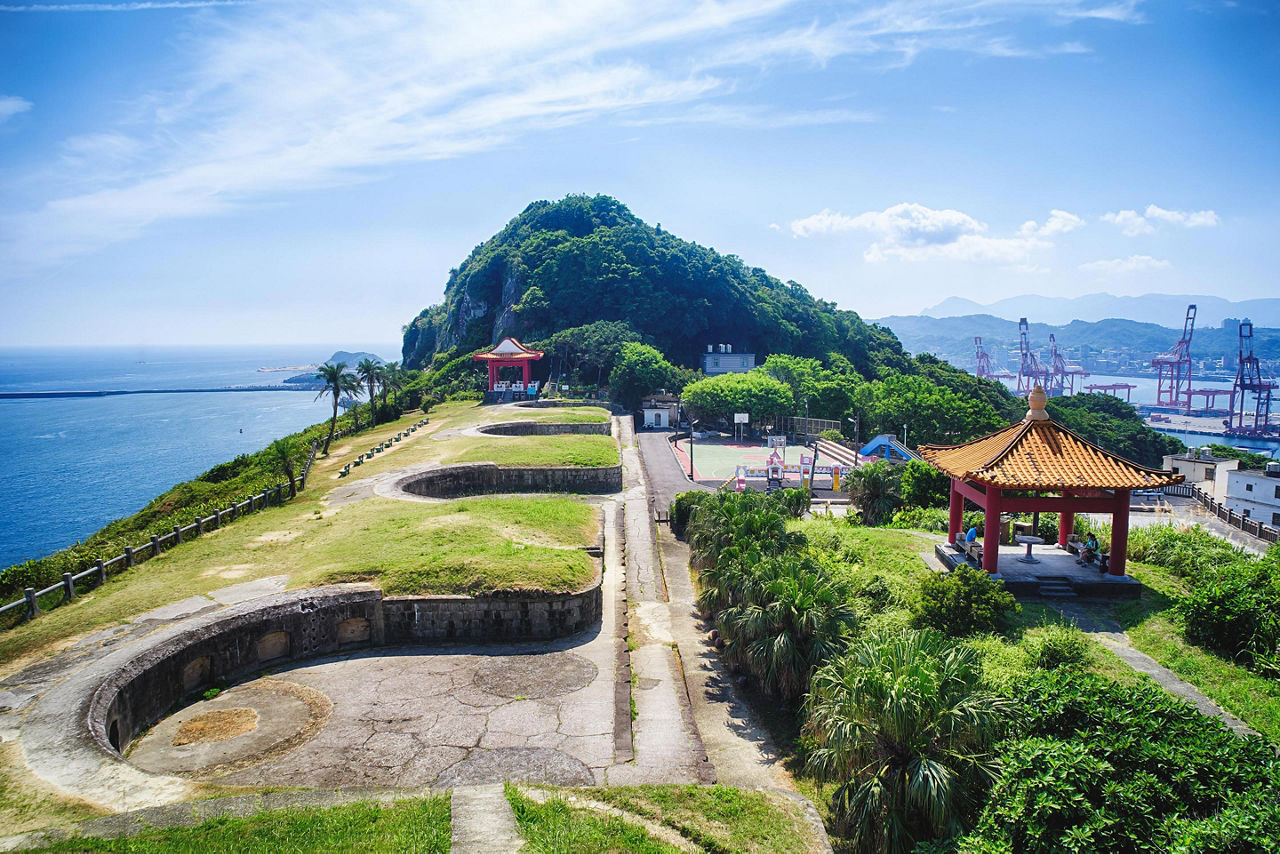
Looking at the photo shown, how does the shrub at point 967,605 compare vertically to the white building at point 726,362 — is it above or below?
below

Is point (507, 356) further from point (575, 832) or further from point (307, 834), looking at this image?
point (575, 832)

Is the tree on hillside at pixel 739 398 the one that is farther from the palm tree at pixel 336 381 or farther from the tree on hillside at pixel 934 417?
the palm tree at pixel 336 381

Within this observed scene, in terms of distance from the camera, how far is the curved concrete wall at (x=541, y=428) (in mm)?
47250

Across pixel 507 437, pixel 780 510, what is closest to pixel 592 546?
pixel 780 510

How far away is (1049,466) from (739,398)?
4239cm

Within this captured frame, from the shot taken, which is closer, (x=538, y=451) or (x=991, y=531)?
(x=991, y=531)

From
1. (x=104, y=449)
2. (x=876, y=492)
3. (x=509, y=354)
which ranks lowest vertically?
(x=104, y=449)

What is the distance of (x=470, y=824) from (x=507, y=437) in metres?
35.0

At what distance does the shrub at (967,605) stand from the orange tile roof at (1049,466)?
9.36ft

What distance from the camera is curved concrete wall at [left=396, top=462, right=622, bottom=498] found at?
3416cm

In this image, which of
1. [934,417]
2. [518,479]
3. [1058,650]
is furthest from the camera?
[934,417]

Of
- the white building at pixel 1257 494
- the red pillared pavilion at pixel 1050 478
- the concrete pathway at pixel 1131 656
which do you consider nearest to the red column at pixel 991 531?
the red pillared pavilion at pixel 1050 478

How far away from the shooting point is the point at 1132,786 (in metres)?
8.31

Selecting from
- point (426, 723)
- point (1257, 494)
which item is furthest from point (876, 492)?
point (1257, 494)
